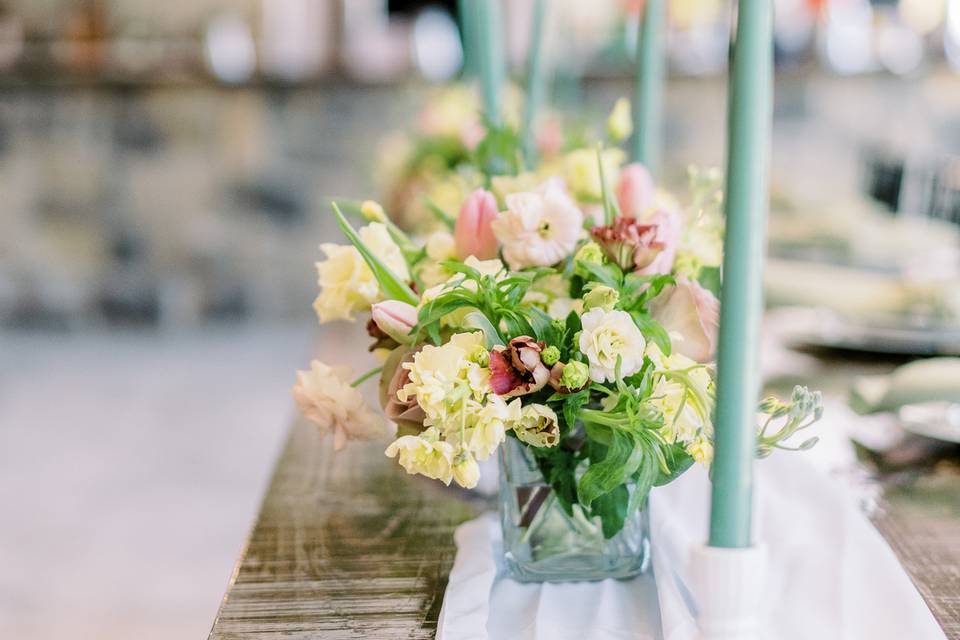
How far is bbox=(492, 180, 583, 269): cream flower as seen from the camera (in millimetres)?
726

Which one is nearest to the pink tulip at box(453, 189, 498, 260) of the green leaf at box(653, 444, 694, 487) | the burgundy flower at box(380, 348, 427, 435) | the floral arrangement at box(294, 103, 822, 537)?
the floral arrangement at box(294, 103, 822, 537)

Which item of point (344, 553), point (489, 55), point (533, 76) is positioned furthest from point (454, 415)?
point (533, 76)

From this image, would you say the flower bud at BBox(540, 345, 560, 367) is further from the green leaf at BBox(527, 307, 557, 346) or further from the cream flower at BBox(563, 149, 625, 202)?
the cream flower at BBox(563, 149, 625, 202)

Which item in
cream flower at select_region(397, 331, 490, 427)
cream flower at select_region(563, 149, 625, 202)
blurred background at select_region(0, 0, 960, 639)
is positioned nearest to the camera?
cream flower at select_region(397, 331, 490, 427)

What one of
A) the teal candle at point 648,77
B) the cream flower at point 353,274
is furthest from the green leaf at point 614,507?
the teal candle at point 648,77

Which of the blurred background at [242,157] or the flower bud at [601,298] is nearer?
the flower bud at [601,298]

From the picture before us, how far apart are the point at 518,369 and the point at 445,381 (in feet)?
0.16

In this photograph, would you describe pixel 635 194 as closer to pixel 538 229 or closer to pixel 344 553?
pixel 538 229

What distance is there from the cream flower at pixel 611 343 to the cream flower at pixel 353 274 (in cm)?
17

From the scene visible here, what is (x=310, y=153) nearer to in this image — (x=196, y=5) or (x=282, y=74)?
(x=282, y=74)

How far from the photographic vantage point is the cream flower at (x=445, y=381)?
611 mm

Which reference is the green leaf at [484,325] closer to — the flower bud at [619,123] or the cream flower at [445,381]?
the cream flower at [445,381]

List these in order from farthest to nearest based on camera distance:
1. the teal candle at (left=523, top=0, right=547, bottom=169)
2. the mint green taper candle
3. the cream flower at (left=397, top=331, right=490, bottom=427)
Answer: the teal candle at (left=523, top=0, right=547, bottom=169) < the cream flower at (left=397, top=331, right=490, bottom=427) < the mint green taper candle

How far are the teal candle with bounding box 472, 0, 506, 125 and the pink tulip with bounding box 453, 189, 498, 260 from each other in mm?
449
